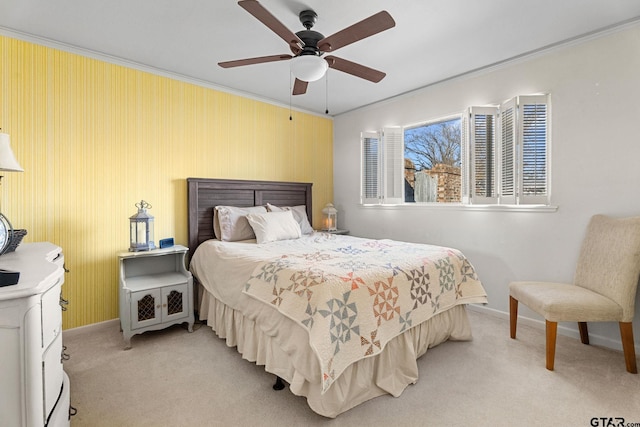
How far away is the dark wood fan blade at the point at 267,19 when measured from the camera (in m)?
1.65

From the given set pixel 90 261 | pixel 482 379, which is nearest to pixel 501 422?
pixel 482 379

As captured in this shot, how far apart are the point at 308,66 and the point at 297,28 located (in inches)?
28.5

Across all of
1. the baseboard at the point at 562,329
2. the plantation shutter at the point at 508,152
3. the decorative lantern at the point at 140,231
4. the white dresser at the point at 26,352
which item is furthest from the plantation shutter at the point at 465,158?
the white dresser at the point at 26,352

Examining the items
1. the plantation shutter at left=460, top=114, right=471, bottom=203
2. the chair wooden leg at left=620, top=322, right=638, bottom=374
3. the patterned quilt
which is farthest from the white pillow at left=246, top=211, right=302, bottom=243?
the chair wooden leg at left=620, top=322, right=638, bottom=374

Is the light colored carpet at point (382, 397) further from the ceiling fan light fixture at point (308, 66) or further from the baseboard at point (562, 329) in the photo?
the ceiling fan light fixture at point (308, 66)

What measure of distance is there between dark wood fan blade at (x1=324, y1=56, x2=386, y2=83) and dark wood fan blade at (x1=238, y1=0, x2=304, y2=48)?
0.29m

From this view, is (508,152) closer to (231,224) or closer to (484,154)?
(484,154)

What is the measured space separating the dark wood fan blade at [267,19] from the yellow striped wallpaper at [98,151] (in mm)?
1957

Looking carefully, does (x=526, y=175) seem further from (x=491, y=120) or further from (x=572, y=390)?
(x=572, y=390)

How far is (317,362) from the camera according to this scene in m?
1.69

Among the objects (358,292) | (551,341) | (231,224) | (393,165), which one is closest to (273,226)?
(231,224)

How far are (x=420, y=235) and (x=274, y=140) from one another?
93.0 inches

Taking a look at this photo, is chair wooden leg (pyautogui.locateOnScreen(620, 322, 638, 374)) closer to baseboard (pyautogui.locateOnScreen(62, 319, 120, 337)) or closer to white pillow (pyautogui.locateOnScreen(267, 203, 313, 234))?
white pillow (pyautogui.locateOnScreen(267, 203, 313, 234))

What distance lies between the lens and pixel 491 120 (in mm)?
3258
